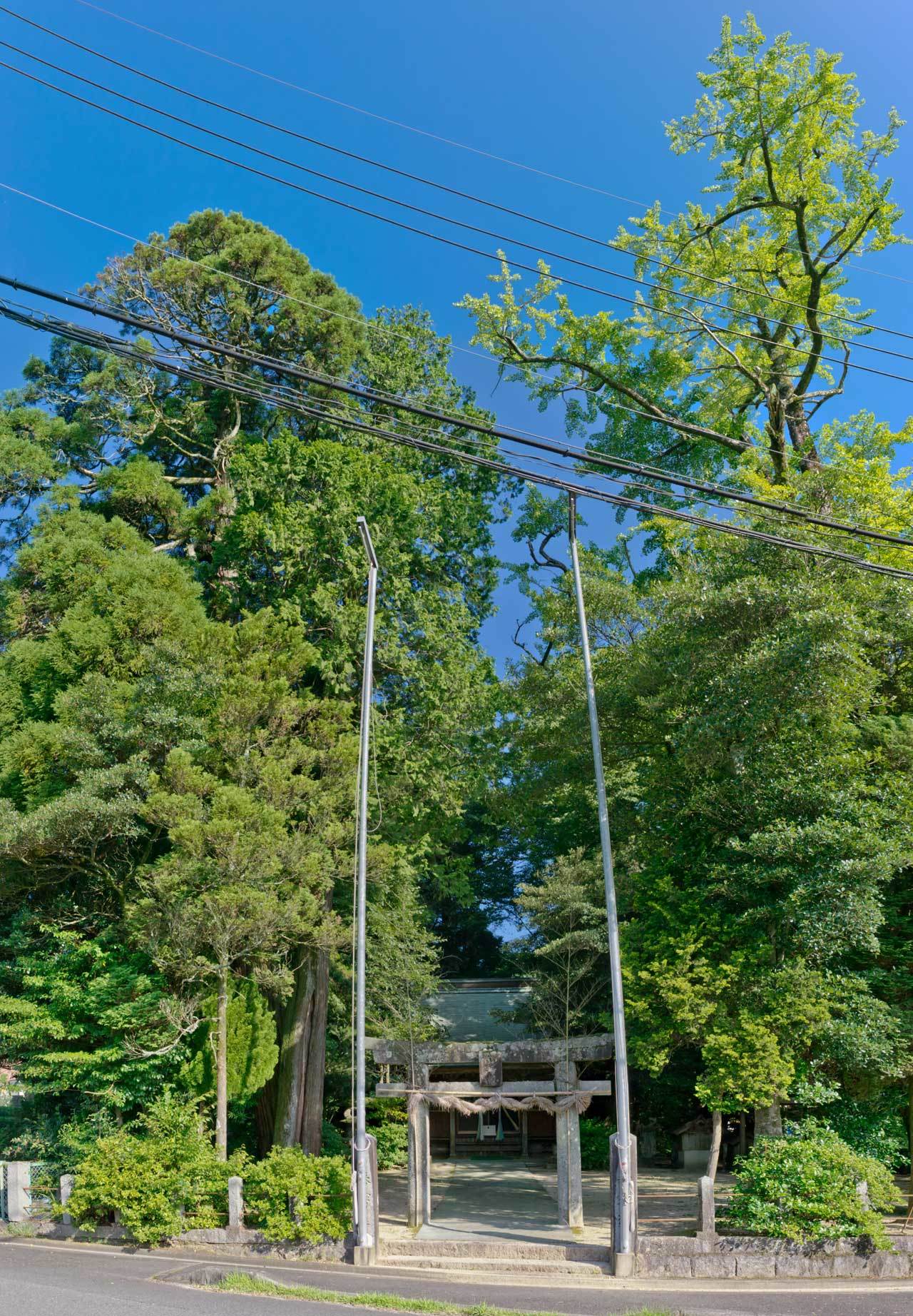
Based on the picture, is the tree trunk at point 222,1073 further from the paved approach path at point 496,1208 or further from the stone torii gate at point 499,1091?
the paved approach path at point 496,1208

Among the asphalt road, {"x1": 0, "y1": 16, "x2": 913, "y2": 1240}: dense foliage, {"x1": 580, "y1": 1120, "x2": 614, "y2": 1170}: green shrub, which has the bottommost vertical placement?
{"x1": 580, "y1": 1120, "x2": 614, "y2": 1170}: green shrub

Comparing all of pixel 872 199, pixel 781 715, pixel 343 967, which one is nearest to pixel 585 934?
pixel 343 967

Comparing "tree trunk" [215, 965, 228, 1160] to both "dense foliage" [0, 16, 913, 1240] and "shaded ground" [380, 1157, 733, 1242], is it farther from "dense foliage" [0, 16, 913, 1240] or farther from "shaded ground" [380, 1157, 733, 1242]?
"shaded ground" [380, 1157, 733, 1242]

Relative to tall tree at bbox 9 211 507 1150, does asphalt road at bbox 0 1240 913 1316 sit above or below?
below

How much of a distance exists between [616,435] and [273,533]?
555 inches

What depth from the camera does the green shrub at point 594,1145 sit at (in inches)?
970

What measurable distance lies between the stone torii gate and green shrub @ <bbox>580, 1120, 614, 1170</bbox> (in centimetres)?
828

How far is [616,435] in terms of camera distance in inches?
1247

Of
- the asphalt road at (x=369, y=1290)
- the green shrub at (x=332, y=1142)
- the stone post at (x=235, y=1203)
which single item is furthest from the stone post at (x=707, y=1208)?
the green shrub at (x=332, y=1142)

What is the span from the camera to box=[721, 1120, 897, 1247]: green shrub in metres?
13.3

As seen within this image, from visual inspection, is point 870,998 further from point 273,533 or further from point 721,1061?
point 273,533

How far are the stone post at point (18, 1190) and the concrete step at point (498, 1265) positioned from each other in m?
6.71

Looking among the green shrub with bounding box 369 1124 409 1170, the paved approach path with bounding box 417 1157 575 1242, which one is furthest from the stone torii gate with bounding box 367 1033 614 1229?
the green shrub with bounding box 369 1124 409 1170

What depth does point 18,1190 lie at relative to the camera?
16938mm
